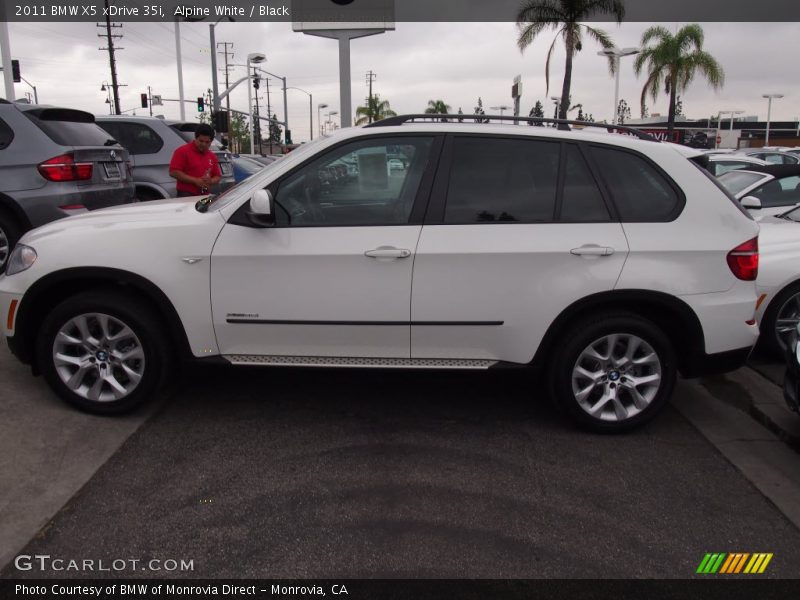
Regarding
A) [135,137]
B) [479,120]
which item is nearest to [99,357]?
[479,120]

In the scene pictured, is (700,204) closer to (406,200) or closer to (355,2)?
(406,200)

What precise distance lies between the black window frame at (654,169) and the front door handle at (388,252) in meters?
1.24

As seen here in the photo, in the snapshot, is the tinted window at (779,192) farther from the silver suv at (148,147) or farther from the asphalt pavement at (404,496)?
the silver suv at (148,147)

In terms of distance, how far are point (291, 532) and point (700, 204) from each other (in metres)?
2.94

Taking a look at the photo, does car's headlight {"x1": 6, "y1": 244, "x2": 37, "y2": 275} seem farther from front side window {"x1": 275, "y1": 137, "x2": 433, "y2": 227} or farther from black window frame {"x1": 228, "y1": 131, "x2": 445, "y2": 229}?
front side window {"x1": 275, "y1": 137, "x2": 433, "y2": 227}

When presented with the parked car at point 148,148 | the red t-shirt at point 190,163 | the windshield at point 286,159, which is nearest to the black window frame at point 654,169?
the windshield at point 286,159

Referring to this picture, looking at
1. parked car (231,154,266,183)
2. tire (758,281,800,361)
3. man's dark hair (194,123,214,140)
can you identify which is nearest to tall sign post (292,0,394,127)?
parked car (231,154,266,183)

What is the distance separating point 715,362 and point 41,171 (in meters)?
6.20

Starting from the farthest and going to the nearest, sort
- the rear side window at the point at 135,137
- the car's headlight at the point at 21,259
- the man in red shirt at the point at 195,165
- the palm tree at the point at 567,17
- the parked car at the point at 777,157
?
the palm tree at the point at 567,17
the parked car at the point at 777,157
the rear side window at the point at 135,137
the man in red shirt at the point at 195,165
the car's headlight at the point at 21,259

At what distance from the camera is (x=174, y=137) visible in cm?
960

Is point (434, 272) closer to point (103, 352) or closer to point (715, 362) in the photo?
point (715, 362)

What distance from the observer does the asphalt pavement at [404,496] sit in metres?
2.86

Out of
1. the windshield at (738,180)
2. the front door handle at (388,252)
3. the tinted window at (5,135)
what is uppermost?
the tinted window at (5,135)

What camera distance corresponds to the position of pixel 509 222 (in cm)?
393
